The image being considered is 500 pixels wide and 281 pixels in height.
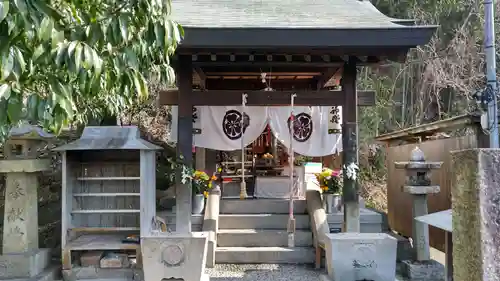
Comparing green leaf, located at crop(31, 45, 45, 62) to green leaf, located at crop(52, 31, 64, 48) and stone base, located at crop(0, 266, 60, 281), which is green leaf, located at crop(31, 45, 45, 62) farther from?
stone base, located at crop(0, 266, 60, 281)

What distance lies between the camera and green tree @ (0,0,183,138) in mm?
2033

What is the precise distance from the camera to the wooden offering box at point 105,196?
5848 mm

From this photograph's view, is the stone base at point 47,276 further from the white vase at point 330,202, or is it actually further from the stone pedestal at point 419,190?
the stone pedestal at point 419,190

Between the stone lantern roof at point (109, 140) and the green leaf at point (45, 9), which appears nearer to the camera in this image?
the green leaf at point (45, 9)

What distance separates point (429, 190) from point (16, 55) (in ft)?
18.6

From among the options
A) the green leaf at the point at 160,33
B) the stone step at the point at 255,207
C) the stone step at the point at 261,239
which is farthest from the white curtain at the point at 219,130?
the green leaf at the point at 160,33

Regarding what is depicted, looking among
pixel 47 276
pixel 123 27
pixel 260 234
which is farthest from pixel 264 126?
pixel 123 27

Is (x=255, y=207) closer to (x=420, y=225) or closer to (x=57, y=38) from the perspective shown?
(x=420, y=225)

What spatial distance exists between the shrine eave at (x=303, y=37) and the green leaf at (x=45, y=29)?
3884 millimetres

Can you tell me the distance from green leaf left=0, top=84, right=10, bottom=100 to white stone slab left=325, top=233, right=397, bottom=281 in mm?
4166

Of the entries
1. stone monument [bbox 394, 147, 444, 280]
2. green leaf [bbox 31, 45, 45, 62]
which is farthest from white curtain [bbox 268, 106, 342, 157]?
green leaf [bbox 31, 45, 45, 62]

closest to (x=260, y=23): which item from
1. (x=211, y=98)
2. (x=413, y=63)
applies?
(x=211, y=98)

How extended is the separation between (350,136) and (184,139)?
2.57 m

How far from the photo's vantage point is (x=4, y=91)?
2051 millimetres
